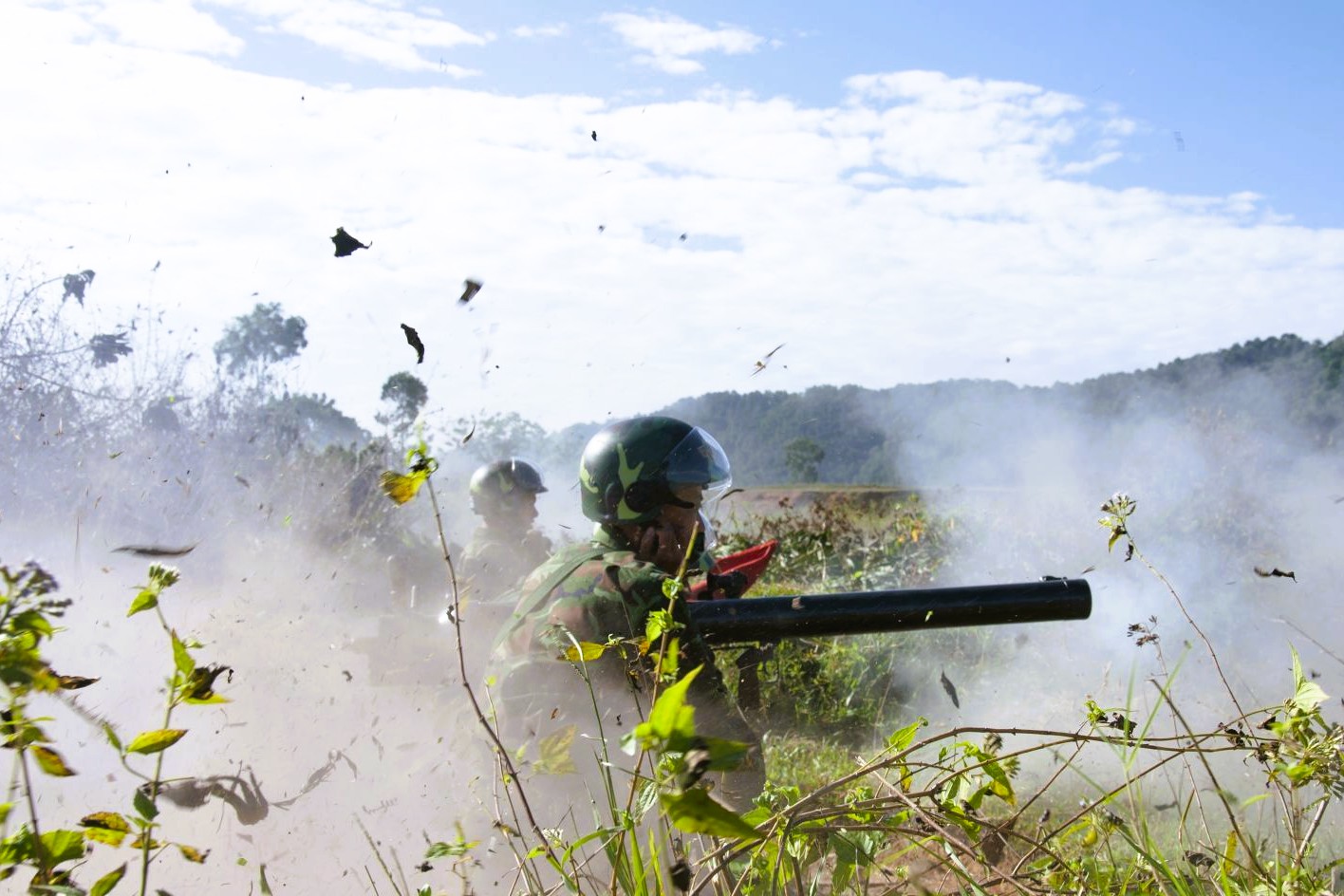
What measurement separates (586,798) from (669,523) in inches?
40.0

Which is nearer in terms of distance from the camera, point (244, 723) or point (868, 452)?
point (244, 723)

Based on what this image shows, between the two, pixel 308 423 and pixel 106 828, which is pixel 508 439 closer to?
pixel 308 423

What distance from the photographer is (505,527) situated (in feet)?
27.8

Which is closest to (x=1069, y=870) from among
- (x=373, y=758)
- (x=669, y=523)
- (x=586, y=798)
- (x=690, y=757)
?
(x=690, y=757)

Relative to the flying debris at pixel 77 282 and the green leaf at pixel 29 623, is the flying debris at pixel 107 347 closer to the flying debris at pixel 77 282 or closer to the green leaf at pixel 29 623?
the flying debris at pixel 77 282

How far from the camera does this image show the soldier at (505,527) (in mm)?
8055

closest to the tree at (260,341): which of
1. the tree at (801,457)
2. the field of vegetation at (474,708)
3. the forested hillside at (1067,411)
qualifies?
the field of vegetation at (474,708)

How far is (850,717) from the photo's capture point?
712 cm

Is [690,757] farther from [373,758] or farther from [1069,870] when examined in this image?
[373,758]

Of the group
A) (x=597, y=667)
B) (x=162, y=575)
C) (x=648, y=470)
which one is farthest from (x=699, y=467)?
(x=162, y=575)

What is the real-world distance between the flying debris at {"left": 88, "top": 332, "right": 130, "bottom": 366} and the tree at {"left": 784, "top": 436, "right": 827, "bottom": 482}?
509 inches

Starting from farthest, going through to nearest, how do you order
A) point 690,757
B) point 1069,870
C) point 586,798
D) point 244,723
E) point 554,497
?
point 554,497, point 244,723, point 586,798, point 1069,870, point 690,757

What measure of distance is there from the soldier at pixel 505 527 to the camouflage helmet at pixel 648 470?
Result: 13.2ft

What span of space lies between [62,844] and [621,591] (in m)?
2.21
